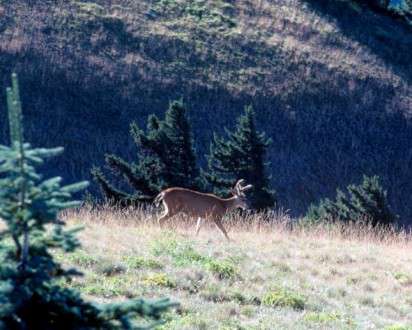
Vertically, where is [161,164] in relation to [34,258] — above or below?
below

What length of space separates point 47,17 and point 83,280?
3558 centimetres

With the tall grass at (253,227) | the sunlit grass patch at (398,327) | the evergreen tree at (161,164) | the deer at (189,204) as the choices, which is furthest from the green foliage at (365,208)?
the sunlit grass patch at (398,327)

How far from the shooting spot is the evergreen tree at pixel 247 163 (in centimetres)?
2234

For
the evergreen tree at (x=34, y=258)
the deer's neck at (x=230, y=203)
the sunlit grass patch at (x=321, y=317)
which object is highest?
the evergreen tree at (x=34, y=258)

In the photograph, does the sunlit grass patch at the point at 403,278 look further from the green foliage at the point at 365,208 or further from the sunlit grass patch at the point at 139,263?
the green foliage at the point at 365,208

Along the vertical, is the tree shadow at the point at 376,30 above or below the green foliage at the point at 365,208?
above

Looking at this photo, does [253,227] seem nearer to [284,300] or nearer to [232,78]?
[284,300]

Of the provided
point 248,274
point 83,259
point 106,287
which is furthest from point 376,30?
point 106,287

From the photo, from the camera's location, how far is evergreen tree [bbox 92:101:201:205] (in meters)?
20.6

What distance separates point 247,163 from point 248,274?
11670 millimetres

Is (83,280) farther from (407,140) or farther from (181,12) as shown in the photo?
(181,12)

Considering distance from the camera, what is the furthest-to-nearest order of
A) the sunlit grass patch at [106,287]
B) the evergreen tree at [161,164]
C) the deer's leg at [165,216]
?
the evergreen tree at [161,164] < the deer's leg at [165,216] < the sunlit grass patch at [106,287]

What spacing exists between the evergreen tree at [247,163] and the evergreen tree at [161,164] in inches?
45.1

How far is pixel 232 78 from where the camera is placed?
4319cm
